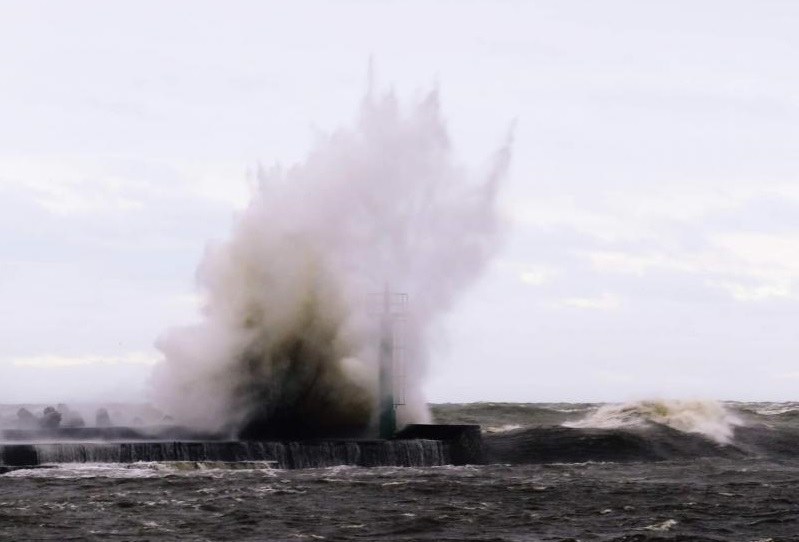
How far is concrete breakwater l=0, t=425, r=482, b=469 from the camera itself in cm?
3584

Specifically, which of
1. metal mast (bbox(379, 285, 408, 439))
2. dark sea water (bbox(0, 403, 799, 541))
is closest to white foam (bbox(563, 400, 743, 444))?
dark sea water (bbox(0, 403, 799, 541))

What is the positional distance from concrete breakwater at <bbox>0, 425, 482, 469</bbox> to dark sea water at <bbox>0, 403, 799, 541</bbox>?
1.80 feet

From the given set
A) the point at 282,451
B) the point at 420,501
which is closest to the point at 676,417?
the point at 282,451

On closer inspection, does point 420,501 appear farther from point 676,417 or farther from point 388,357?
point 676,417

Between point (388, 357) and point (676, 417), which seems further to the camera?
point (676, 417)

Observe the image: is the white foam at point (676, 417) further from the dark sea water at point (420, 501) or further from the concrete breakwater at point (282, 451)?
the concrete breakwater at point (282, 451)

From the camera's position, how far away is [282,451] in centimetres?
3828

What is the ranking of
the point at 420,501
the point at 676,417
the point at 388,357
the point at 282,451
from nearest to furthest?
the point at 420,501 → the point at 282,451 → the point at 388,357 → the point at 676,417

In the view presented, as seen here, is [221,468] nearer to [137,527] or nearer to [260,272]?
[137,527]

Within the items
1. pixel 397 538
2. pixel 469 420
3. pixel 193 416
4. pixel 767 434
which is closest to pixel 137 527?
pixel 397 538

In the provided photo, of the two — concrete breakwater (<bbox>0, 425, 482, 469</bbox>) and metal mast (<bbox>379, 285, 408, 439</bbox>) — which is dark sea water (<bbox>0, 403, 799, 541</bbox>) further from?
metal mast (<bbox>379, 285, 408, 439</bbox>)

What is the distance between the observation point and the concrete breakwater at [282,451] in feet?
118

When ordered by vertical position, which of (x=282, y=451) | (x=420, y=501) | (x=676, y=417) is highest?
(x=676, y=417)

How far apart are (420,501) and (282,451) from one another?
8580 mm
